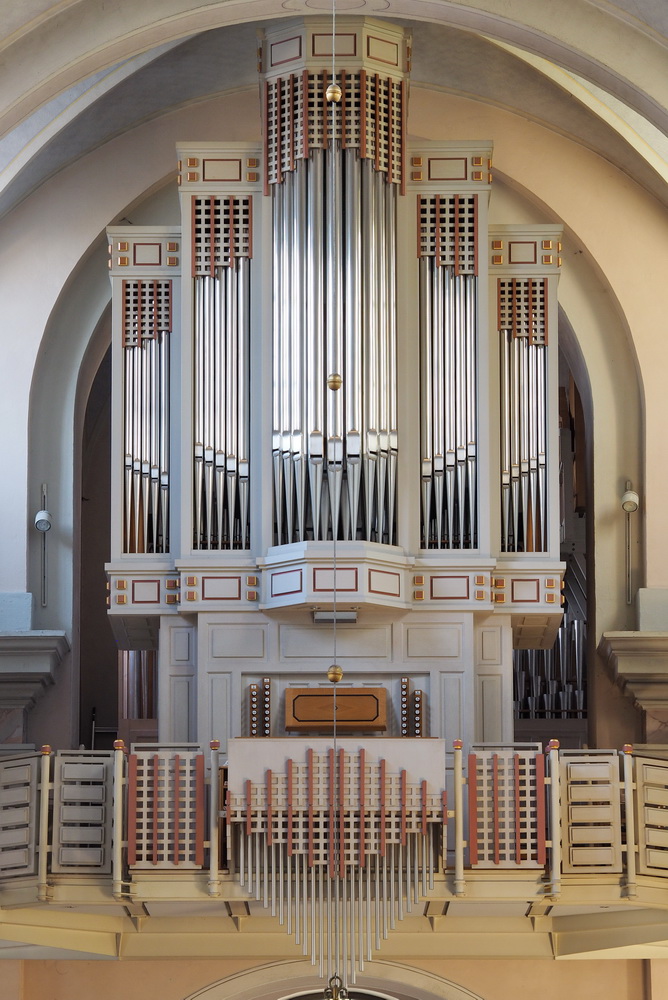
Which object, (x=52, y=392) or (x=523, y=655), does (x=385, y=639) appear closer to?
(x=52, y=392)

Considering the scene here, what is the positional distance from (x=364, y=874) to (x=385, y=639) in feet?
7.45

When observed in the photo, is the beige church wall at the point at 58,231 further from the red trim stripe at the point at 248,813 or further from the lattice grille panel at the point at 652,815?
the lattice grille panel at the point at 652,815

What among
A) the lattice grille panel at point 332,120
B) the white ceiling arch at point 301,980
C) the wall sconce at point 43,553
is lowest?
the white ceiling arch at point 301,980

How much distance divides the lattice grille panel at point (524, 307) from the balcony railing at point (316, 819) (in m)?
4.12

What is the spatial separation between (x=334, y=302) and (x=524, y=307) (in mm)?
1891

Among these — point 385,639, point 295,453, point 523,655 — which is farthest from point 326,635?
point 523,655

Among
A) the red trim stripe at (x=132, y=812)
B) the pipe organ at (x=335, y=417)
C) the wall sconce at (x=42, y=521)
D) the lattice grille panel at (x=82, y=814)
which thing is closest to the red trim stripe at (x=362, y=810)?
the pipe organ at (x=335, y=417)

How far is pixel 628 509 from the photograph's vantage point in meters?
17.9

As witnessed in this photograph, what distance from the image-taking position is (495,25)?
1564 cm

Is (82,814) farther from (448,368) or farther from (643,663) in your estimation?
(643,663)

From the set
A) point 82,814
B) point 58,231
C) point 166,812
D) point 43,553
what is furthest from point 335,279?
point 82,814

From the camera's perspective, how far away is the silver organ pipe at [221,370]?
1619 cm

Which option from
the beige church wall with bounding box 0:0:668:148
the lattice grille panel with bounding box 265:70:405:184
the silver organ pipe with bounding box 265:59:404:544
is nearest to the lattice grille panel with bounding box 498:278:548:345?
the silver organ pipe with bounding box 265:59:404:544

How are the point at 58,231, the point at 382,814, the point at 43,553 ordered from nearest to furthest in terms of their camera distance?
the point at 382,814 < the point at 43,553 < the point at 58,231
